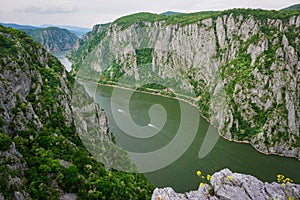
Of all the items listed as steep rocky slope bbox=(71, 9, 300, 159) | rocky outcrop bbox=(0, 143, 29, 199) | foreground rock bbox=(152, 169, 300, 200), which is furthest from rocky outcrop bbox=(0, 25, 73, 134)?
steep rocky slope bbox=(71, 9, 300, 159)

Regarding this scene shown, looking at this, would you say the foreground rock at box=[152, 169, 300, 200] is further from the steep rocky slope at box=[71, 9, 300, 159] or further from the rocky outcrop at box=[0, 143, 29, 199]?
the steep rocky slope at box=[71, 9, 300, 159]

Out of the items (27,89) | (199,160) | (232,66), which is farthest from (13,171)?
(232,66)

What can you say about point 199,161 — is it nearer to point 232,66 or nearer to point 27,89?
point 27,89

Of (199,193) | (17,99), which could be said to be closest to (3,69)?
(17,99)

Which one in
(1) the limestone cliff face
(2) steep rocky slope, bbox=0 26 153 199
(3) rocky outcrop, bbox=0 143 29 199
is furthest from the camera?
(2) steep rocky slope, bbox=0 26 153 199

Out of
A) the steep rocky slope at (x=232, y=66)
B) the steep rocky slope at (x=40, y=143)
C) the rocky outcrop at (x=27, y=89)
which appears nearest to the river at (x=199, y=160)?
the steep rocky slope at (x=232, y=66)

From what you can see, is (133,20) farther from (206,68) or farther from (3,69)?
Result: (3,69)

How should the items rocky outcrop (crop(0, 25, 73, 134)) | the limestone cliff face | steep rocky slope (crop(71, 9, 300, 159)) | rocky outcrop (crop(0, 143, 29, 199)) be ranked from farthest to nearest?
steep rocky slope (crop(71, 9, 300, 159)) → rocky outcrop (crop(0, 25, 73, 134)) → the limestone cliff face → rocky outcrop (crop(0, 143, 29, 199))
